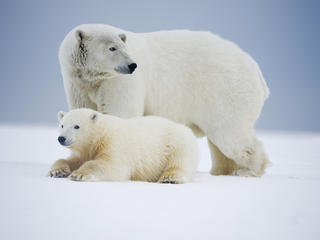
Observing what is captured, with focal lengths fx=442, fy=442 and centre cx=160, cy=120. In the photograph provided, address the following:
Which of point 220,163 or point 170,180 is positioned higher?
point 170,180

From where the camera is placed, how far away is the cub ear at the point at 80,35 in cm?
537

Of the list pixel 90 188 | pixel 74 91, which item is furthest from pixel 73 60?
pixel 90 188

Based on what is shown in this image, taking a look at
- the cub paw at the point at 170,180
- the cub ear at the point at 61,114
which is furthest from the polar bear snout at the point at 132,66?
the cub paw at the point at 170,180

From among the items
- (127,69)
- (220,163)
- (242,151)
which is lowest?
(220,163)

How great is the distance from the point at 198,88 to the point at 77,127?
253cm

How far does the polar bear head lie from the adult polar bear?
20 cm

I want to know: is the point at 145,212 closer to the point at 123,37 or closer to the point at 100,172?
the point at 100,172

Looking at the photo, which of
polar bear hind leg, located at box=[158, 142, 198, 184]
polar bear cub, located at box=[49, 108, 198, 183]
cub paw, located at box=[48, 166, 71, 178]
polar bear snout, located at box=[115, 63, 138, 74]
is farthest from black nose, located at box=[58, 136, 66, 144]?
polar bear snout, located at box=[115, 63, 138, 74]

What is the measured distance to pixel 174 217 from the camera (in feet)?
9.86

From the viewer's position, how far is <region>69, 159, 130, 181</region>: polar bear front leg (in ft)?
12.4

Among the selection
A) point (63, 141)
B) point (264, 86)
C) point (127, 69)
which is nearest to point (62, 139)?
point (63, 141)

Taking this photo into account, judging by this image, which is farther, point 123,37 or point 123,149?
point 123,37

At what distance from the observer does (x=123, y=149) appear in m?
4.20

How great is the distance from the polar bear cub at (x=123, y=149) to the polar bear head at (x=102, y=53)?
97 cm
